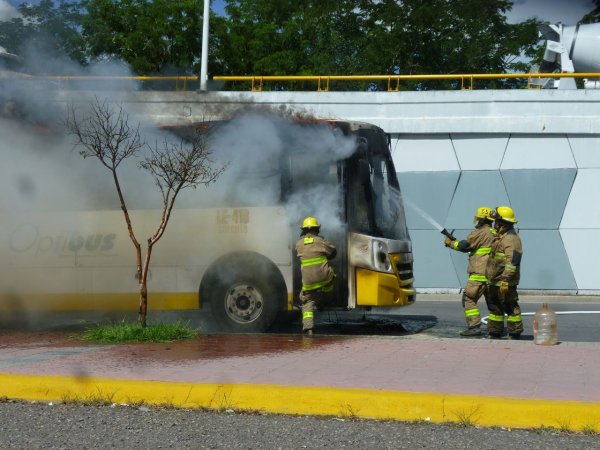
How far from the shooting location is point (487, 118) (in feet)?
66.4

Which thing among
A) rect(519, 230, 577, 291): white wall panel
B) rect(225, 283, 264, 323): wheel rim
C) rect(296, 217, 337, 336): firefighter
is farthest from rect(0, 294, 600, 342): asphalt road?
rect(519, 230, 577, 291): white wall panel

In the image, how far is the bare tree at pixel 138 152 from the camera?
9.80m

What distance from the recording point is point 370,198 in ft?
34.3

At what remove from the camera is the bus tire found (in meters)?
10.5

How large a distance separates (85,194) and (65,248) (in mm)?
777

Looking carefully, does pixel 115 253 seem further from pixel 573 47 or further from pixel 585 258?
pixel 573 47

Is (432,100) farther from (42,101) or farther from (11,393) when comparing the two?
(11,393)

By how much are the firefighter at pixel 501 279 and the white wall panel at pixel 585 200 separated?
1061 centimetres

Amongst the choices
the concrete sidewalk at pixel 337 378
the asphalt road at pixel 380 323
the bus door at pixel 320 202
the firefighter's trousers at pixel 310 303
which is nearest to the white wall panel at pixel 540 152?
the asphalt road at pixel 380 323

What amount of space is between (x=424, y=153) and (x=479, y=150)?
1331 millimetres

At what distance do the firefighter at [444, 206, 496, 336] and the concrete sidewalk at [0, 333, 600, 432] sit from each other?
973 mm

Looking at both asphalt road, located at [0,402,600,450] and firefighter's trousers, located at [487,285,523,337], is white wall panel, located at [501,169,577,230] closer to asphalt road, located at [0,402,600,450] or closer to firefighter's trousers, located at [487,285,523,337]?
firefighter's trousers, located at [487,285,523,337]

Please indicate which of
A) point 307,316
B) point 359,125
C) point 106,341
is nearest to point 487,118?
point 359,125

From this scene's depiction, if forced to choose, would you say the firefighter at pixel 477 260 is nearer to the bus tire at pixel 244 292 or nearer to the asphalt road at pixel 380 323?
the asphalt road at pixel 380 323
